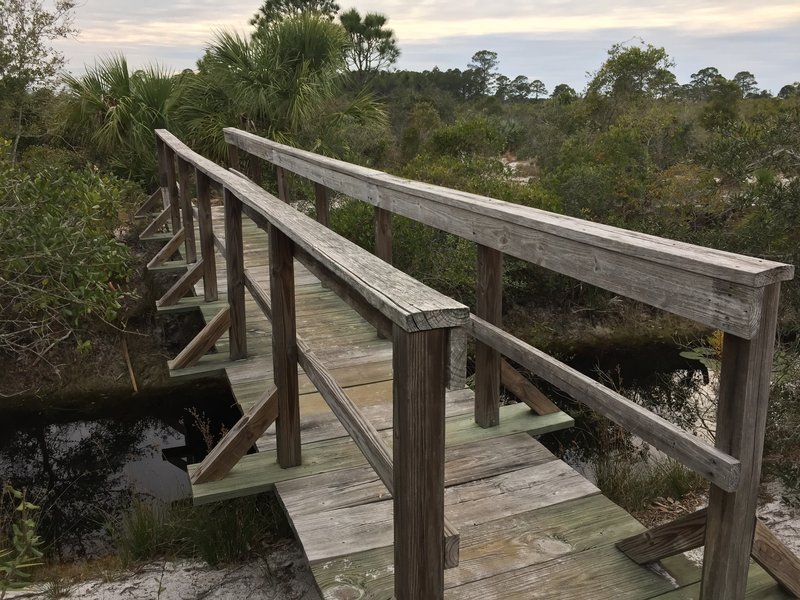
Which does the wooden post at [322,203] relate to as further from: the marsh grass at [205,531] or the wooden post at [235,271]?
the marsh grass at [205,531]

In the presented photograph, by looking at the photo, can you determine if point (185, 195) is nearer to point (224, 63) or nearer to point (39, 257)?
point (39, 257)

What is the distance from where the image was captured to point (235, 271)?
425 cm

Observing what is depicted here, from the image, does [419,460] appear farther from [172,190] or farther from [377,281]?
[172,190]

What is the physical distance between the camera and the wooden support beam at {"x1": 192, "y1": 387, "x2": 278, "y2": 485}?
121 inches

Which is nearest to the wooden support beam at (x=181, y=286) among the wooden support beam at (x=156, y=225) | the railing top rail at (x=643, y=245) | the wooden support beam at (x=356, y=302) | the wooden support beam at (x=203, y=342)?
the wooden support beam at (x=203, y=342)

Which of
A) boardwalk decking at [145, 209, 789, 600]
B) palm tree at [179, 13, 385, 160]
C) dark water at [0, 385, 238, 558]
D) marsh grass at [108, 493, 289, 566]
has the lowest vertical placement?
dark water at [0, 385, 238, 558]

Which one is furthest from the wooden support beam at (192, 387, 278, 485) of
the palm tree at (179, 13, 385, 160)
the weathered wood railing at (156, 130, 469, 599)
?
the palm tree at (179, 13, 385, 160)

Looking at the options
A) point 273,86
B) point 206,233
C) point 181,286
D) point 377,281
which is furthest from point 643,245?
point 273,86

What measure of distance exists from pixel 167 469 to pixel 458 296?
3.78 metres

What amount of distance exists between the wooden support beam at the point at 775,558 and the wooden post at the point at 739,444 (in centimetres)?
19

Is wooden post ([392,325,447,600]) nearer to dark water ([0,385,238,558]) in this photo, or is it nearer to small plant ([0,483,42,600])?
small plant ([0,483,42,600])

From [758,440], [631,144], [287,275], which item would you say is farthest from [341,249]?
[631,144]

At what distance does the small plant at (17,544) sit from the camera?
2789 millimetres

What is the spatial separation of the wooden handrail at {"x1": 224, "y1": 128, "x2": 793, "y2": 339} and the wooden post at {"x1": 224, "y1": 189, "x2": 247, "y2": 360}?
111 cm
